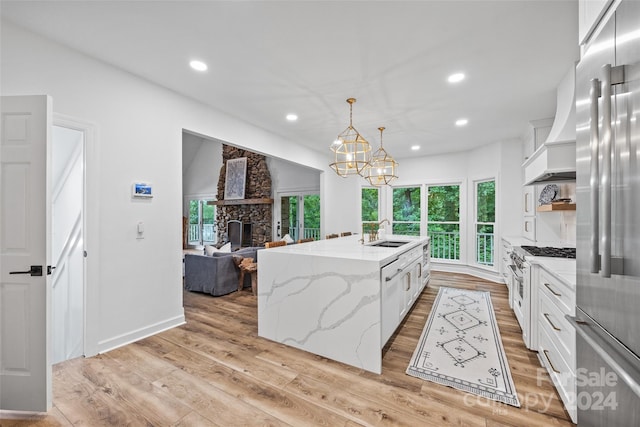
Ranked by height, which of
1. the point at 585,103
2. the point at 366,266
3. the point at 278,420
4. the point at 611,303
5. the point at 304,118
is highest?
the point at 304,118

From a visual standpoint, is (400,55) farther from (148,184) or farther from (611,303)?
(148,184)

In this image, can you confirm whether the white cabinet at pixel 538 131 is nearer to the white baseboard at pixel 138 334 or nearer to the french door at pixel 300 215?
the french door at pixel 300 215

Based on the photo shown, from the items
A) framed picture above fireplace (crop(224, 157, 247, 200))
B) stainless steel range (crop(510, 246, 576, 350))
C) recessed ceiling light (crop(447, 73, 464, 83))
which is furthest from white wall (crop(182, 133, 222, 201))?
stainless steel range (crop(510, 246, 576, 350))

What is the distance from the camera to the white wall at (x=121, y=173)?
228 centimetres

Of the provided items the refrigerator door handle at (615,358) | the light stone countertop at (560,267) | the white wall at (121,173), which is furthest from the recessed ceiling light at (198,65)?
the light stone countertop at (560,267)

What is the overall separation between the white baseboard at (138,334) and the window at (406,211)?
5405 mm

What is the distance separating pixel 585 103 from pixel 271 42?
219cm

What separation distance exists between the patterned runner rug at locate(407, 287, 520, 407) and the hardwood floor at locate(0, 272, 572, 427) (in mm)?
83

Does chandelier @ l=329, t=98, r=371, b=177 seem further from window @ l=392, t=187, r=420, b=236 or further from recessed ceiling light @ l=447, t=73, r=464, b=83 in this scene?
window @ l=392, t=187, r=420, b=236

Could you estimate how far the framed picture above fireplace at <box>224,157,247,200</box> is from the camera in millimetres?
8406

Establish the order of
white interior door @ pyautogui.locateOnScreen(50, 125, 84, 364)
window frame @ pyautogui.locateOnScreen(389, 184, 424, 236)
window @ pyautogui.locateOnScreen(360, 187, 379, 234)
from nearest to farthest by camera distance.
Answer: white interior door @ pyautogui.locateOnScreen(50, 125, 84, 364)
window frame @ pyautogui.locateOnScreen(389, 184, 424, 236)
window @ pyautogui.locateOnScreen(360, 187, 379, 234)

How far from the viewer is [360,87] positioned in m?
3.15

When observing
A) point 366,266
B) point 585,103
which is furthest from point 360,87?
point 585,103

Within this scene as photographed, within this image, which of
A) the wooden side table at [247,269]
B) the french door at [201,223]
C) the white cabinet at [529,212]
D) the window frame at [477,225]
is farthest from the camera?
the french door at [201,223]
